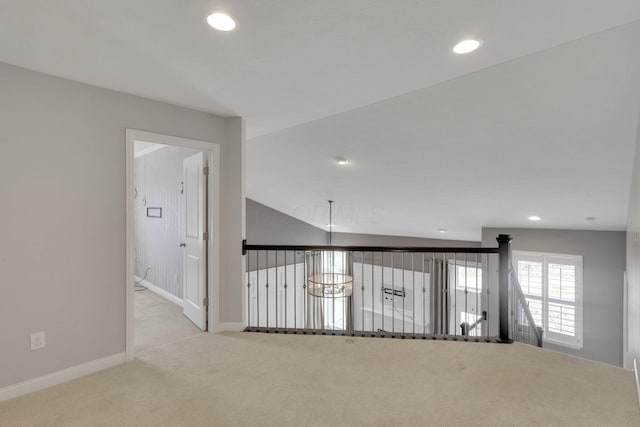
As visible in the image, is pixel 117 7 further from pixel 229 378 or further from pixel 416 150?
pixel 416 150

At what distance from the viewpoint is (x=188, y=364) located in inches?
103

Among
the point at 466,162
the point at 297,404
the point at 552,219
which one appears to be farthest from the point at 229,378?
the point at 552,219

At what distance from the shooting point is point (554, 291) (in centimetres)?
643

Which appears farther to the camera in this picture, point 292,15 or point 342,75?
point 342,75

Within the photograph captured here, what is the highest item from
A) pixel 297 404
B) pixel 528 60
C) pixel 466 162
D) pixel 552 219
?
pixel 528 60

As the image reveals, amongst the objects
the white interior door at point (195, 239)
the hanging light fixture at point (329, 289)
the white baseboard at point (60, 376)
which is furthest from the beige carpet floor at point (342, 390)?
the hanging light fixture at point (329, 289)

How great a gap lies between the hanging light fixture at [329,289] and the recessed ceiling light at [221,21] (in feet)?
7.41

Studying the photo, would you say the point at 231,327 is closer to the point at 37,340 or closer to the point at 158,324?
the point at 158,324

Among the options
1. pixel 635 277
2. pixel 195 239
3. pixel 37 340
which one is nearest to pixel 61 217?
pixel 37 340

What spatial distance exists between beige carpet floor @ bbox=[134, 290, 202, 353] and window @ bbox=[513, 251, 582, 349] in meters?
6.70

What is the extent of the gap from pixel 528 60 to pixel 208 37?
251 centimetres

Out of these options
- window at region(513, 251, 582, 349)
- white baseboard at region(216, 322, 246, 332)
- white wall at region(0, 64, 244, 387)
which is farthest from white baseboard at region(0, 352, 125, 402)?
window at region(513, 251, 582, 349)

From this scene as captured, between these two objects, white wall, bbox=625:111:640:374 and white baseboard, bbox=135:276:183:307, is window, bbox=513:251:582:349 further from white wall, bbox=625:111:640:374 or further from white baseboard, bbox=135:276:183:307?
white baseboard, bbox=135:276:183:307

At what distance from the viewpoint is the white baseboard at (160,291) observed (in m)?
4.49
